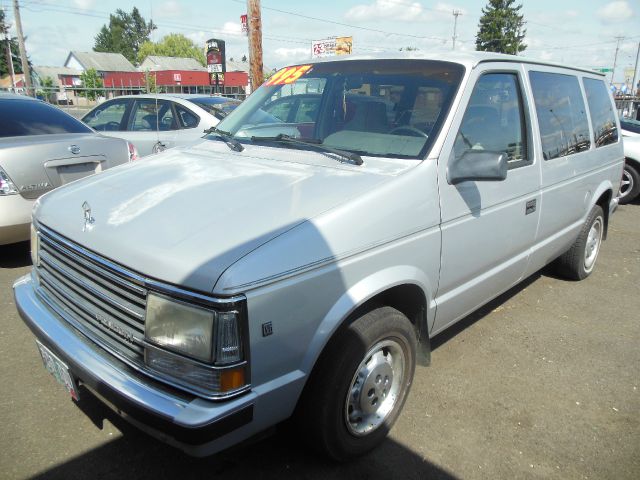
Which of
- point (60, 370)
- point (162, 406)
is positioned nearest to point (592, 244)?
point (162, 406)

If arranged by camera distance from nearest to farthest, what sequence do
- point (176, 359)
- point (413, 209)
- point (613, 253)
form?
point (176, 359), point (413, 209), point (613, 253)

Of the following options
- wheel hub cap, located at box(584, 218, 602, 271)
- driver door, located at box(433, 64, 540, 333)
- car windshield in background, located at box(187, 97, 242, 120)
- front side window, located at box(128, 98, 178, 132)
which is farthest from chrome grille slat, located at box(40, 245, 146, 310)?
front side window, located at box(128, 98, 178, 132)

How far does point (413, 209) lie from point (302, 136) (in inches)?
40.1

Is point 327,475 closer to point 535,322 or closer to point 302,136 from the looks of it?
point 302,136

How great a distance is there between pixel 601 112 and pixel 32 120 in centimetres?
582

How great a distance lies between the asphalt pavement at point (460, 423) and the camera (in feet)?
8.07

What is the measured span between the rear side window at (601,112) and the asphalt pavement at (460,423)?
174 cm

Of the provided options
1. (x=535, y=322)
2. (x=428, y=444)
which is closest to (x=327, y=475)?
(x=428, y=444)

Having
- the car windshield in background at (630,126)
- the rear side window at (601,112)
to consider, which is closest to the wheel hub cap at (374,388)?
the rear side window at (601,112)

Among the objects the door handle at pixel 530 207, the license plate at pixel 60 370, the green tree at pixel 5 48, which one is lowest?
the license plate at pixel 60 370

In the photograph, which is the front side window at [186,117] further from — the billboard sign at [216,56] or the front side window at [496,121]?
the billboard sign at [216,56]

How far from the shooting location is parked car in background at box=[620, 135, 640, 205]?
880cm

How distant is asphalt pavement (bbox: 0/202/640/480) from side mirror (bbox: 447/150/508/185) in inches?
55.0

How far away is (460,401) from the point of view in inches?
119
